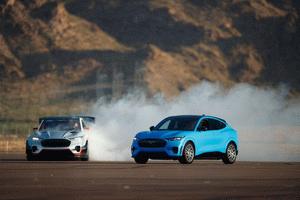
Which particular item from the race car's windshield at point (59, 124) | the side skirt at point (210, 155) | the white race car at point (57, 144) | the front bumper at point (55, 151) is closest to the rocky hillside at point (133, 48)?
the race car's windshield at point (59, 124)

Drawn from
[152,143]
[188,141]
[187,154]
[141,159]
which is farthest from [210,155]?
[141,159]

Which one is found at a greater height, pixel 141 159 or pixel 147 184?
pixel 141 159

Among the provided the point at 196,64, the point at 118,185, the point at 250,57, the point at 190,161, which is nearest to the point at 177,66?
the point at 196,64

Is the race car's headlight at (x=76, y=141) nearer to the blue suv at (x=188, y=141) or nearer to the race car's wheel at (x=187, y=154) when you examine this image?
the blue suv at (x=188, y=141)

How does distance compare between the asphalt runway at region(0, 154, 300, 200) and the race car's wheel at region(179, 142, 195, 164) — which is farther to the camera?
the race car's wheel at region(179, 142, 195, 164)

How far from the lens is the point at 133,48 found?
16212 centimetres

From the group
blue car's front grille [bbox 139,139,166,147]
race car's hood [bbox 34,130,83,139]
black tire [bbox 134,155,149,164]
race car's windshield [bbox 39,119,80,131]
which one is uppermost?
race car's windshield [bbox 39,119,80,131]

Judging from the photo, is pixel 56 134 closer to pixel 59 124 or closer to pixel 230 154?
pixel 59 124

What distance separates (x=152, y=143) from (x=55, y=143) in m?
4.47

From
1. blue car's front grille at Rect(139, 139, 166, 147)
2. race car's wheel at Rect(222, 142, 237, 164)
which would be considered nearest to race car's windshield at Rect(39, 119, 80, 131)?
blue car's front grille at Rect(139, 139, 166, 147)

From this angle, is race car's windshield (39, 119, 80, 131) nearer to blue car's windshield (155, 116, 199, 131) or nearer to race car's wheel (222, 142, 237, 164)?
blue car's windshield (155, 116, 199, 131)

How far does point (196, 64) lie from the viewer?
506 ft

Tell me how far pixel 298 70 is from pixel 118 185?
14840 centimetres

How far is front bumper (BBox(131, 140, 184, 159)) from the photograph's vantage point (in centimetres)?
2925
